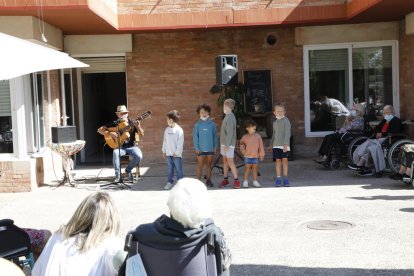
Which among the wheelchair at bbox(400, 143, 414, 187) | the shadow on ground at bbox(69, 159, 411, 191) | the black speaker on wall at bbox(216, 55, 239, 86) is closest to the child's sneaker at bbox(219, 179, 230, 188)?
the shadow on ground at bbox(69, 159, 411, 191)

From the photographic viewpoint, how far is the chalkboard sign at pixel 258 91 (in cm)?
1358

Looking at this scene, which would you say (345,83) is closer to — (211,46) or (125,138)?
(211,46)

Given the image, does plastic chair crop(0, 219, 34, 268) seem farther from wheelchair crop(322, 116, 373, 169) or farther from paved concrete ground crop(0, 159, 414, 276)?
wheelchair crop(322, 116, 373, 169)

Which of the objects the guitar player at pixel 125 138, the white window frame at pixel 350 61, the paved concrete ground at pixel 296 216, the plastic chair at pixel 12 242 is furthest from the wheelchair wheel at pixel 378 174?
the plastic chair at pixel 12 242

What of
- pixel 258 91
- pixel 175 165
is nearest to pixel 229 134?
pixel 175 165

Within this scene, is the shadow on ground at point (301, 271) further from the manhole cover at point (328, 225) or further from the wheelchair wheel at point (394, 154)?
the wheelchair wheel at point (394, 154)

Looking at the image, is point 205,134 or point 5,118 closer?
point 205,134

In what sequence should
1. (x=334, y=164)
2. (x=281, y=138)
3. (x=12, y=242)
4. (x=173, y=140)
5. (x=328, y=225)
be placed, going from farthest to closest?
1. (x=334, y=164)
2. (x=173, y=140)
3. (x=281, y=138)
4. (x=328, y=225)
5. (x=12, y=242)

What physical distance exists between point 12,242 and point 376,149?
784 centimetres

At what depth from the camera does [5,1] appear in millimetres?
9797

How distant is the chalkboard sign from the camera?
535 inches

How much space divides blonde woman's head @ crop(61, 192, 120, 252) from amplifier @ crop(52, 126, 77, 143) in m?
7.58

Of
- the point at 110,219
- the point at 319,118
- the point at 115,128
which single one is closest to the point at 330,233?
the point at 110,219

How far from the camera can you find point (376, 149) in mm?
10734
